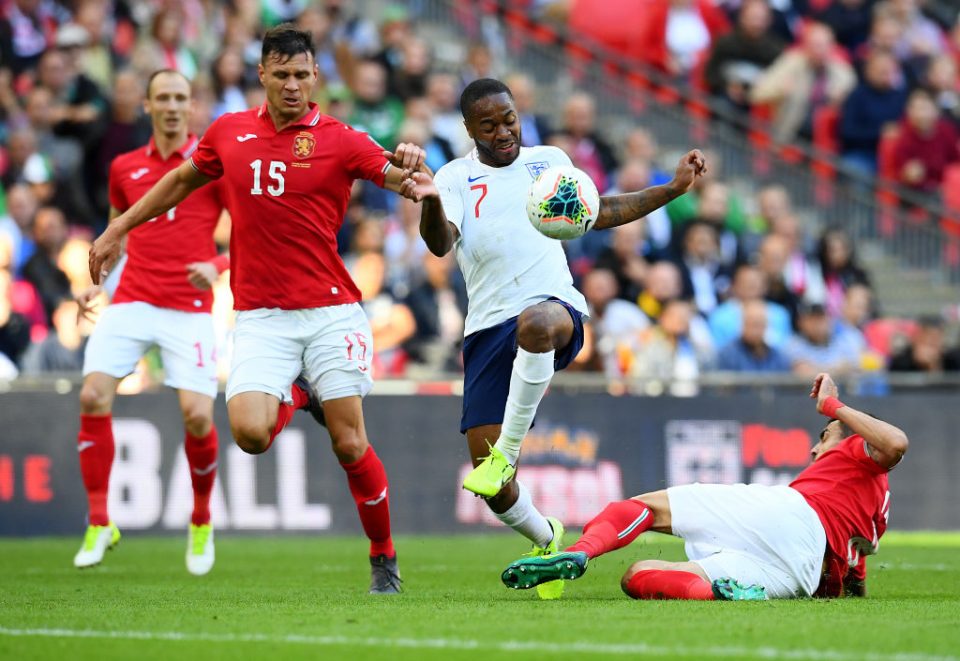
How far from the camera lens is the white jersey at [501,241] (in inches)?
357

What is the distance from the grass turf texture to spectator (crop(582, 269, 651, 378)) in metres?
4.99

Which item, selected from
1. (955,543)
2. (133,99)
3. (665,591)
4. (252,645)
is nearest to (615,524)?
(665,591)

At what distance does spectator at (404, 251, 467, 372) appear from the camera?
16375 mm

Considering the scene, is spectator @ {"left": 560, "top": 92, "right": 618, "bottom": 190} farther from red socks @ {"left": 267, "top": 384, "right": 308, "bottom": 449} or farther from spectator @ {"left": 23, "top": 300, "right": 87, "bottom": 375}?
red socks @ {"left": 267, "top": 384, "right": 308, "bottom": 449}

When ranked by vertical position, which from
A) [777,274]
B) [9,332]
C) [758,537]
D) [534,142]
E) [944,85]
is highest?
[944,85]

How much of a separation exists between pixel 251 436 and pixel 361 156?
1584mm

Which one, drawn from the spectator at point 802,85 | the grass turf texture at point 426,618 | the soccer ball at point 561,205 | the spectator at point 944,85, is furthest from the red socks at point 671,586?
the spectator at point 944,85

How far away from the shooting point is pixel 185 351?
1143 cm

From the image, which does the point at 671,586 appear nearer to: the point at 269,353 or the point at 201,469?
the point at 269,353

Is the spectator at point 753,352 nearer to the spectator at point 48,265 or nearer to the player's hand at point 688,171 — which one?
the spectator at point 48,265

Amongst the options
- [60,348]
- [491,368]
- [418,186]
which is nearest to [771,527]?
[491,368]

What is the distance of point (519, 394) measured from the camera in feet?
28.5

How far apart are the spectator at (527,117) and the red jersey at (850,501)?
9.95m

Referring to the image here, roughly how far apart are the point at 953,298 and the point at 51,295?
1056cm
